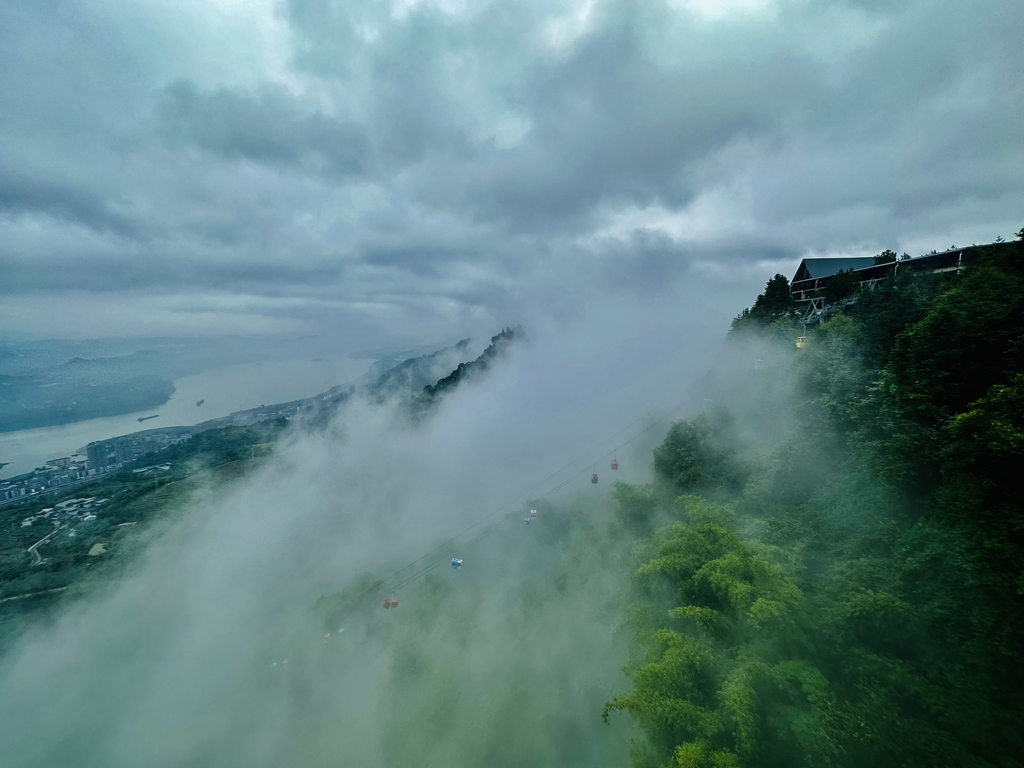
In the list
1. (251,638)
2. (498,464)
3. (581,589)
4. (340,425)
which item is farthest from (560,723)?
(340,425)

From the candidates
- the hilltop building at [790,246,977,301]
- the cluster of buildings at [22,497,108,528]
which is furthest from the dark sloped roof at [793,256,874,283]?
the cluster of buildings at [22,497,108,528]

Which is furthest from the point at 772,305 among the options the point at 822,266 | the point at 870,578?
the point at 870,578

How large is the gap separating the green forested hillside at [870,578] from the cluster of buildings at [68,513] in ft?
191

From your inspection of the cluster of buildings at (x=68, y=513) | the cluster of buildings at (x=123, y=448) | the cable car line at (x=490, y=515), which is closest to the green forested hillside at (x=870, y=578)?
the cable car line at (x=490, y=515)

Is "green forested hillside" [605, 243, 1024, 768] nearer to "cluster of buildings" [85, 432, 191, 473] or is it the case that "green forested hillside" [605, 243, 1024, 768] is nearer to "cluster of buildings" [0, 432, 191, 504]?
"cluster of buildings" [0, 432, 191, 504]

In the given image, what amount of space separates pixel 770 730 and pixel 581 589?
15154mm

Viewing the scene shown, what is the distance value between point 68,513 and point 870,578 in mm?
66907

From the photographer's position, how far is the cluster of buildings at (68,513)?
40.2 meters

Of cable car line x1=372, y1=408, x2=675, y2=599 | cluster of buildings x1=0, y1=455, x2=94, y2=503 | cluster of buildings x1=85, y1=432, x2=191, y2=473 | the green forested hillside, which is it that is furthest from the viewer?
cluster of buildings x1=85, y1=432, x2=191, y2=473

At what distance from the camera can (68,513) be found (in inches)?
1651

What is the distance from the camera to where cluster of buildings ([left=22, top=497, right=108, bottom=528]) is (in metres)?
40.2

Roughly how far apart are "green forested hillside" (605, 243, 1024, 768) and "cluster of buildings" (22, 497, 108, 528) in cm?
5822

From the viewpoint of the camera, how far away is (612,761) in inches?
567

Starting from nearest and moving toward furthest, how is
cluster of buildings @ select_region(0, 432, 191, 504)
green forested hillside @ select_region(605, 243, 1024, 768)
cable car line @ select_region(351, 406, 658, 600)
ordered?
green forested hillside @ select_region(605, 243, 1024, 768)
cable car line @ select_region(351, 406, 658, 600)
cluster of buildings @ select_region(0, 432, 191, 504)
